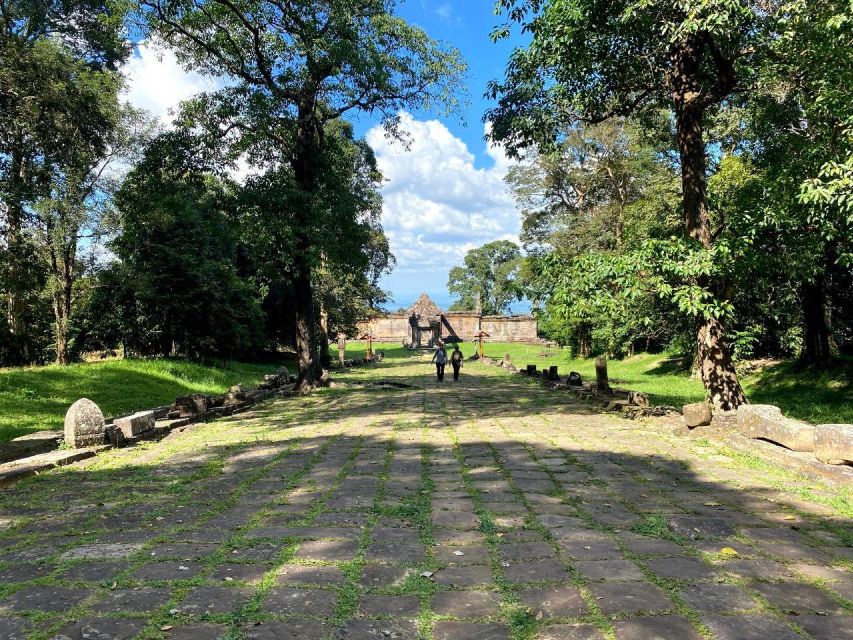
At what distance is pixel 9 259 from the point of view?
428 inches

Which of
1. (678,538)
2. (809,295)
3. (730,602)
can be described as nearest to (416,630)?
(730,602)

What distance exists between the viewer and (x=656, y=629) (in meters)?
2.62

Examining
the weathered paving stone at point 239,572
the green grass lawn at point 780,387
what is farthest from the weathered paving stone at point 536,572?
the green grass lawn at point 780,387

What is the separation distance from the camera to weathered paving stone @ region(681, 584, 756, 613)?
2.84 m

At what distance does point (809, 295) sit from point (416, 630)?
1539 centimetres

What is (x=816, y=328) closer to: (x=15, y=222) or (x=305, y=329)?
(x=305, y=329)

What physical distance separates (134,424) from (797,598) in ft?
27.3

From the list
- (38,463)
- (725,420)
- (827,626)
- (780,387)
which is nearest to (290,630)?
(827,626)

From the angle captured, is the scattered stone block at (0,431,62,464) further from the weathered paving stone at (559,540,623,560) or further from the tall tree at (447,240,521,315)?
the tall tree at (447,240,521,315)

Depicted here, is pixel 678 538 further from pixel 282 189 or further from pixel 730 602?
pixel 282 189

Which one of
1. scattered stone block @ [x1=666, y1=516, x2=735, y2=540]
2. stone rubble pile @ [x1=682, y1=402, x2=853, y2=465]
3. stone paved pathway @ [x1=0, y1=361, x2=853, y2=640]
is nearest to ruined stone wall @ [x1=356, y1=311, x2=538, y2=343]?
stone rubble pile @ [x1=682, y1=402, x2=853, y2=465]

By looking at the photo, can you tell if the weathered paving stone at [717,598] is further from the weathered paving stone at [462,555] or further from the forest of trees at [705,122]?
the forest of trees at [705,122]

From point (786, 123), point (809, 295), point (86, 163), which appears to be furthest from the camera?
point (86, 163)

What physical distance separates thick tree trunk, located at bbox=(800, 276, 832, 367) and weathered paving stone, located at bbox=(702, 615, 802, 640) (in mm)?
13734
